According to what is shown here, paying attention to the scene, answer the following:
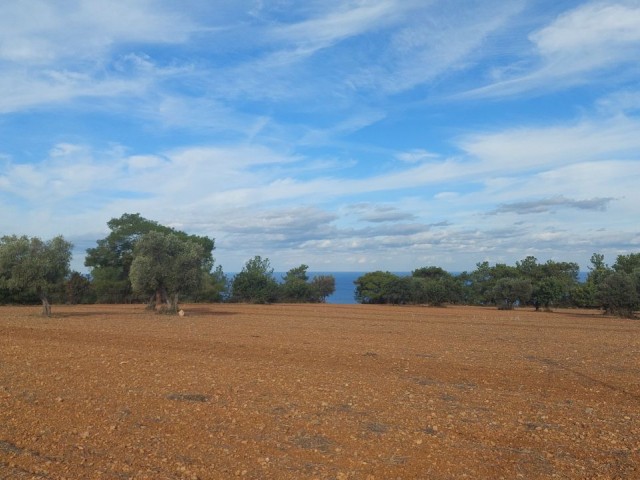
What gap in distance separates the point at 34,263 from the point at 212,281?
30.2 metres

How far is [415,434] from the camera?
8039mm

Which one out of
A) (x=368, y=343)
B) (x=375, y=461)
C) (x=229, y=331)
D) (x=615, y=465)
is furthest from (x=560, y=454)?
(x=229, y=331)

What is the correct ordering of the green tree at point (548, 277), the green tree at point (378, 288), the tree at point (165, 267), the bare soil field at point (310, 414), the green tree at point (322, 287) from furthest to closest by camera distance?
1. the green tree at point (322, 287)
2. the green tree at point (378, 288)
3. the green tree at point (548, 277)
4. the tree at point (165, 267)
5. the bare soil field at point (310, 414)

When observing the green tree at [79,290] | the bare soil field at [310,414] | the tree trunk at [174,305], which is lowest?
the bare soil field at [310,414]

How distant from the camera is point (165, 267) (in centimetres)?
3525

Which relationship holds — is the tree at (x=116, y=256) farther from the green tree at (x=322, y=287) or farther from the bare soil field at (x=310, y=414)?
the bare soil field at (x=310, y=414)

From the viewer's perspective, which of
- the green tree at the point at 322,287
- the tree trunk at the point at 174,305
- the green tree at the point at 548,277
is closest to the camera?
the tree trunk at the point at 174,305

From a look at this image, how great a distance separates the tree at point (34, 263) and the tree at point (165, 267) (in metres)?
4.87

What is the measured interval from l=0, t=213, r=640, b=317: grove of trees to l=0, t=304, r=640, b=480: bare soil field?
15280mm

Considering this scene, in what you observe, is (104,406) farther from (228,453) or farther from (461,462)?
(461,462)

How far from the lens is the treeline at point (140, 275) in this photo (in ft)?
98.4

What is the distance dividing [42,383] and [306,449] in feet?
19.9

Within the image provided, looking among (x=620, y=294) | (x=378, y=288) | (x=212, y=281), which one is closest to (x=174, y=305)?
(x=212, y=281)

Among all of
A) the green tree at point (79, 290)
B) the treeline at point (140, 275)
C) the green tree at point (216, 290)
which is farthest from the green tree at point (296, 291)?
the green tree at point (79, 290)
